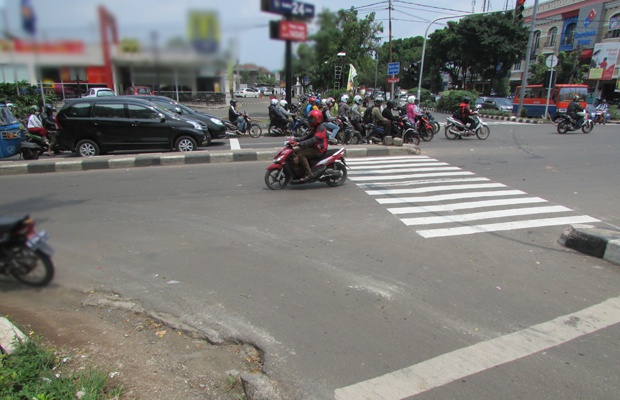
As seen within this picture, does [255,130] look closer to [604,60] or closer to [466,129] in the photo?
[466,129]

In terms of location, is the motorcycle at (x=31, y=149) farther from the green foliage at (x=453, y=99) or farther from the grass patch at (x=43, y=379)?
the green foliage at (x=453, y=99)

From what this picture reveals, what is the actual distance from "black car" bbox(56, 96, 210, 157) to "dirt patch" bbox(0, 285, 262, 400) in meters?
6.56

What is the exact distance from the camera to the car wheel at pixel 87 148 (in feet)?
33.0

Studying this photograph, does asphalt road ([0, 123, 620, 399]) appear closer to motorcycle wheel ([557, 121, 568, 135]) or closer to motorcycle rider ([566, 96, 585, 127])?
motorcycle wheel ([557, 121, 568, 135])

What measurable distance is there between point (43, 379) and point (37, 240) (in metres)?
1.57

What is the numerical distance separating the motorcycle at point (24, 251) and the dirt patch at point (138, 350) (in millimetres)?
1099

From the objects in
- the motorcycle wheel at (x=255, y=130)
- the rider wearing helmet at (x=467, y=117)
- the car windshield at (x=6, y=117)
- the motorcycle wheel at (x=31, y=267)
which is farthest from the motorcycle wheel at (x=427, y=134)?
the motorcycle wheel at (x=31, y=267)

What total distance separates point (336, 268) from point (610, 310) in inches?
93.4

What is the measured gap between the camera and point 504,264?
428 cm

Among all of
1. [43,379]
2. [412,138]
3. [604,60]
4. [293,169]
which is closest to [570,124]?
[412,138]

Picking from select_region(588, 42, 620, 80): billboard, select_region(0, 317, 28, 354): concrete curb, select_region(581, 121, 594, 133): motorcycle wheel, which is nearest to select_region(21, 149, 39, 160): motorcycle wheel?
select_region(0, 317, 28, 354): concrete curb

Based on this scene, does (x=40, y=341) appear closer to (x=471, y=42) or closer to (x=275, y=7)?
(x=275, y=7)

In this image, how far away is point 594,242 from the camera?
4535mm

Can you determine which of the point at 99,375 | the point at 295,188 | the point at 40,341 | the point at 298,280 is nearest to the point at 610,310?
the point at 298,280
